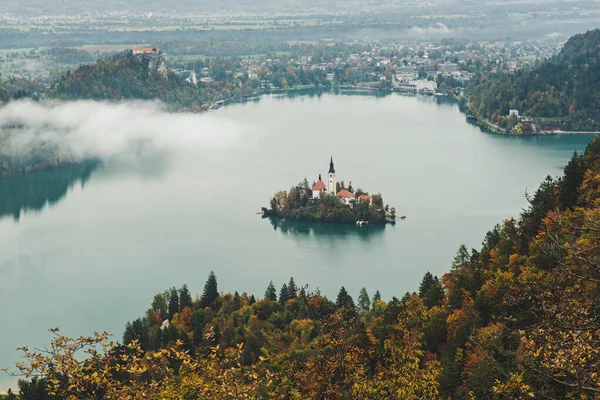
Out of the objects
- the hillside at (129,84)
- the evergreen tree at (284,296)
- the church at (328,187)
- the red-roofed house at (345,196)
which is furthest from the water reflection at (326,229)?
the hillside at (129,84)

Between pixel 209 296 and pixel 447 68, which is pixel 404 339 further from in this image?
pixel 447 68

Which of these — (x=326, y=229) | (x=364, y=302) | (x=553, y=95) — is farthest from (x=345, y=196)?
(x=553, y=95)

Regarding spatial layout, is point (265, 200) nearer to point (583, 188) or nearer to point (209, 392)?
point (583, 188)

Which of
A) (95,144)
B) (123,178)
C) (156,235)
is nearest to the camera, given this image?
(156,235)

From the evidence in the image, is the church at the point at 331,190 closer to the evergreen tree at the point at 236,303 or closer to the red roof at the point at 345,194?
the red roof at the point at 345,194

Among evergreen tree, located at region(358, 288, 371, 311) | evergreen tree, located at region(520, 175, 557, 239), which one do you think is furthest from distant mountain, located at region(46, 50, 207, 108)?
evergreen tree, located at region(520, 175, 557, 239)

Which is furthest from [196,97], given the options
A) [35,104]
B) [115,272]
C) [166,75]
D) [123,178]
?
[115,272]
